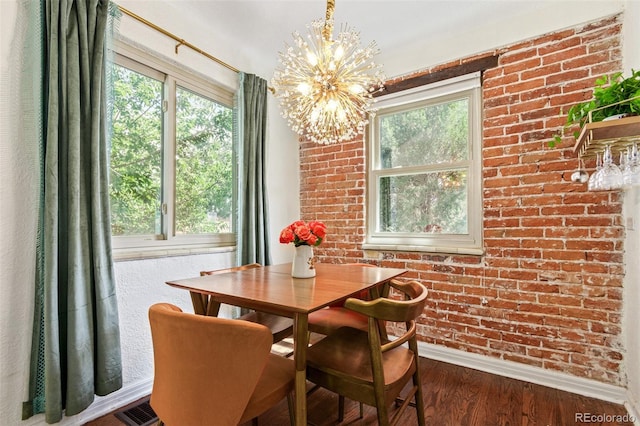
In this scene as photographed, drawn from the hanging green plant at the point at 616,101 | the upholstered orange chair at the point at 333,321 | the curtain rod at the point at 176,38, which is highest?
the curtain rod at the point at 176,38

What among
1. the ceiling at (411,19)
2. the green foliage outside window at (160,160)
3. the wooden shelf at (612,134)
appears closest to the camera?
the wooden shelf at (612,134)

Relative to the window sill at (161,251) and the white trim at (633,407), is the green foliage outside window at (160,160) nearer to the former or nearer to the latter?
the window sill at (161,251)

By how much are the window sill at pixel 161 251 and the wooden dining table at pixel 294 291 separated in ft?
1.89

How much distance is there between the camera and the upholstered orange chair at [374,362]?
1208 mm

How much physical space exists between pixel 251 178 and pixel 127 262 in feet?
3.87

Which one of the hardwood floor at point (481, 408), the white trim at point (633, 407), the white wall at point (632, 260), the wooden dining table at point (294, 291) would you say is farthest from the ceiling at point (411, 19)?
the hardwood floor at point (481, 408)

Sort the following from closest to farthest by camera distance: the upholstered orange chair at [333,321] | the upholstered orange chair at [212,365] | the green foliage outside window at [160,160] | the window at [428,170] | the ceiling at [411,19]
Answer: the upholstered orange chair at [212,365]
the upholstered orange chair at [333,321]
the green foliage outside window at [160,160]
the ceiling at [411,19]
the window at [428,170]

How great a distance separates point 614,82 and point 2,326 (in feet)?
10.4

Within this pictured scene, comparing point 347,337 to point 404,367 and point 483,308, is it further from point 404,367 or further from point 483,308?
point 483,308

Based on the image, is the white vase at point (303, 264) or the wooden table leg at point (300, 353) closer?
the wooden table leg at point (300, 353)

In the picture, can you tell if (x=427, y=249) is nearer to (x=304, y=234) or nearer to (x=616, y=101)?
(x=304, y=234)

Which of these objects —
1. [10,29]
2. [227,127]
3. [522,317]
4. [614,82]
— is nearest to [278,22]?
[227,127]
